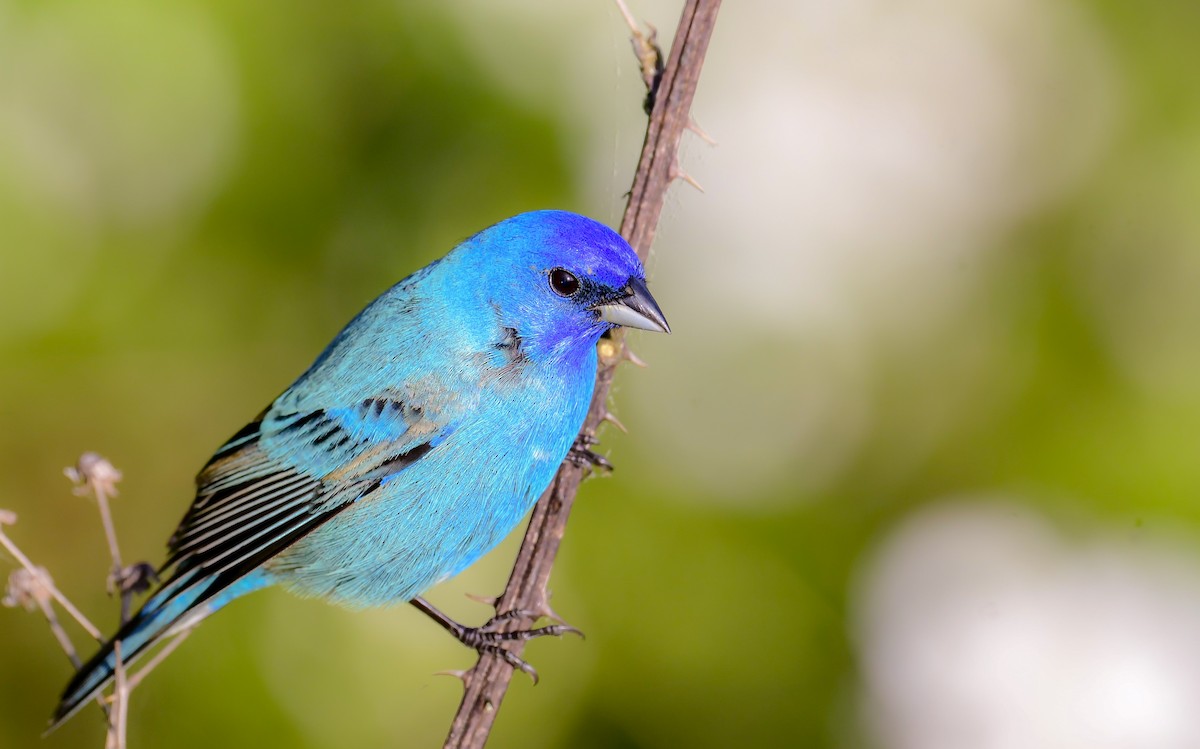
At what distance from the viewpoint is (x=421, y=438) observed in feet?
11.9

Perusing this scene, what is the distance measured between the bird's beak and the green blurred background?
0.49m

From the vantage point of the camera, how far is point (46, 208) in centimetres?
424

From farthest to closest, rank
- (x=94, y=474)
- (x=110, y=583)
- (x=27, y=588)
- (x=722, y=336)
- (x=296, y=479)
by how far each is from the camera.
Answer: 1. (x=722, y=336)
2. (x=296, y=479)
3. (x=110, y=583)
4. (x=94, y=474)
5. (x=27, y=588)

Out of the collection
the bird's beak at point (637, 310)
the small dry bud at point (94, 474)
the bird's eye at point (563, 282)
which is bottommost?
the small dry bud at point (94, 474)

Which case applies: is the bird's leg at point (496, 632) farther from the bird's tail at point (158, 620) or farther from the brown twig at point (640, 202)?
the bird's tail at point (158, 620)

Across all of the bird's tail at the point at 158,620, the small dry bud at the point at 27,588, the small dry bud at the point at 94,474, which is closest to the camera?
the small dry bud at the point at 27,588

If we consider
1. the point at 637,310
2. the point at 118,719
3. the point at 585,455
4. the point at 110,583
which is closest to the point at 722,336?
the point at 585,455

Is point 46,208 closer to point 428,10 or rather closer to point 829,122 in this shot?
point 428,10

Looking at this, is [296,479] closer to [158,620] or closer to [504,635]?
[158,620]

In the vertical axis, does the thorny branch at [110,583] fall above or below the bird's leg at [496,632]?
below

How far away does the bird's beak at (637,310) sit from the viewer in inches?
139

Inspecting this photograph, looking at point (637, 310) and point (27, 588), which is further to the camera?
point (637, 310)

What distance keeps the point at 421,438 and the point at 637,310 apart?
2.59 feet

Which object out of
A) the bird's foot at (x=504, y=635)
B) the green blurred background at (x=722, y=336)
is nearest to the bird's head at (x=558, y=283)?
the green blurred background at (x=722, y=336)
